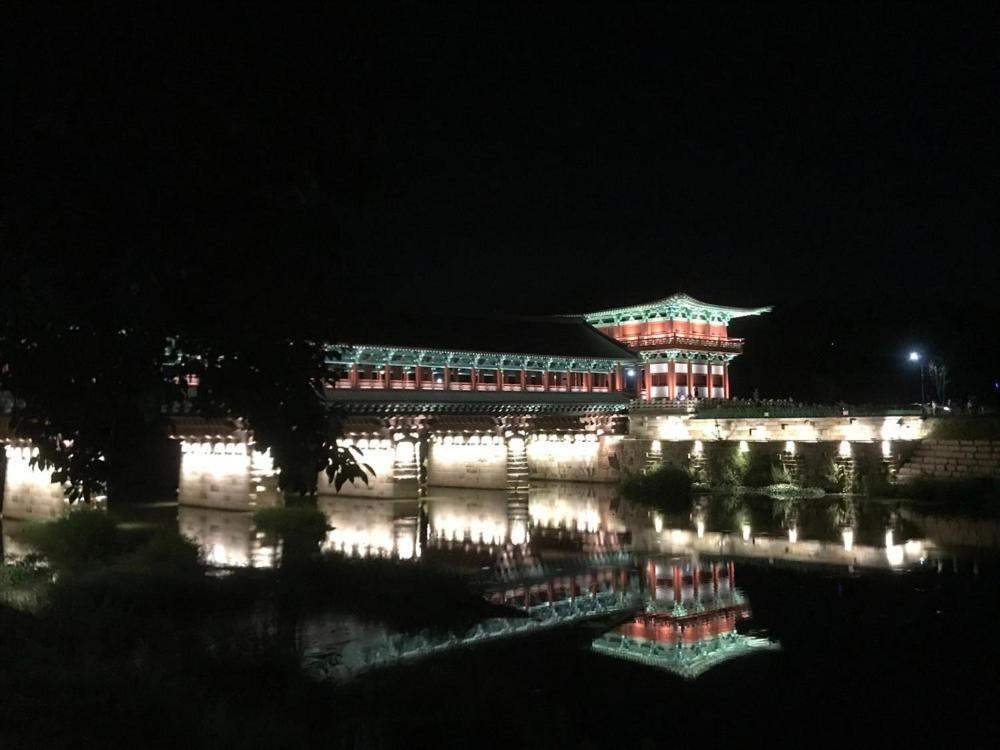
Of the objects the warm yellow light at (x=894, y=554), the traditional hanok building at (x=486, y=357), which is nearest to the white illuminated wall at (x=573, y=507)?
the traditional hanok building at (x=486, y=357)

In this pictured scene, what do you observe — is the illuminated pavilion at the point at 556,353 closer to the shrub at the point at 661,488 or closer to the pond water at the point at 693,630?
the shrub at the point at 661,488

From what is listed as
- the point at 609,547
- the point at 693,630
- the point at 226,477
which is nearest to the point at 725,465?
the point at 609,547

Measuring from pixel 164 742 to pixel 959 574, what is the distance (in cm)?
1855

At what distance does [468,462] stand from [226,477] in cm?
1251

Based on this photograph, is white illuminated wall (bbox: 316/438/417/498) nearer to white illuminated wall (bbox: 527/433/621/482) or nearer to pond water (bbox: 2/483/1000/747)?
pond water (bbox: 2/483/1000/747)

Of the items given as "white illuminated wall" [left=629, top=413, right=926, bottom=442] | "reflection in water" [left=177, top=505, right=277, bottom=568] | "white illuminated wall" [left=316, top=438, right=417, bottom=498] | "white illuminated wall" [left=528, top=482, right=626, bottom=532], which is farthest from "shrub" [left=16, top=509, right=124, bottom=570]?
"white illuminated wall" [left=629, top=413, right=926, bottom=442]

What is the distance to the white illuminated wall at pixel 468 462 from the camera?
136 ft

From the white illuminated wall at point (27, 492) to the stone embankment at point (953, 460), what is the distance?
3067cm

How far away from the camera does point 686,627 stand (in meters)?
16.6

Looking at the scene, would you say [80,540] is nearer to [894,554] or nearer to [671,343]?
[894,554]

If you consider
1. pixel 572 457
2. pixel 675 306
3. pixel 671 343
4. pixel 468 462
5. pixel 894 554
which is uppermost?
pixel 675 306

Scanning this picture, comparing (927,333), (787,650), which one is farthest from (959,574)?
(927,333)

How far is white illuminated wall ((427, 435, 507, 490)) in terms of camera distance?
41.5 meters

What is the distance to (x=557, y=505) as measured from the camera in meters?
37.5
